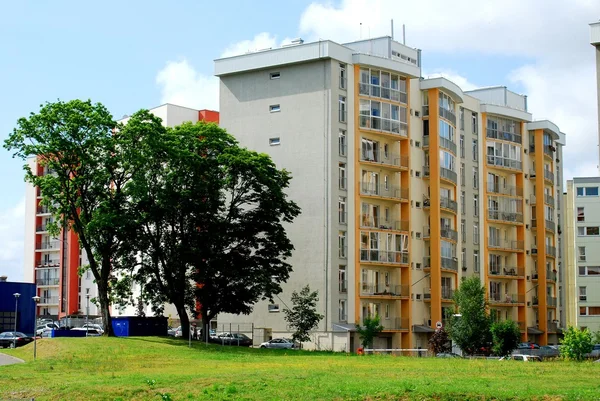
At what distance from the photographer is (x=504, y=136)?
352 feet

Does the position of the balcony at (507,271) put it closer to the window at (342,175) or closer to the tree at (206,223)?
the window at (342,175)

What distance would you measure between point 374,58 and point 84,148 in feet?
95.6

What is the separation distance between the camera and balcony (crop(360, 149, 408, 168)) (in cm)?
8581

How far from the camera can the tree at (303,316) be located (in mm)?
76438

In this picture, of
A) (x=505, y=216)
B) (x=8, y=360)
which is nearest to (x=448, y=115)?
(x=505, y=216)

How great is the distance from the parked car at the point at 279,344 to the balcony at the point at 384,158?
1751 cm

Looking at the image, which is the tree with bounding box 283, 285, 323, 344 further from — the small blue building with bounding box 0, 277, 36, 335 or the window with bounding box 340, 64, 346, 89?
the small blue building with bounding box 0, 277, 36, 335

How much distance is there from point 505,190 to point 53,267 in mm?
66209

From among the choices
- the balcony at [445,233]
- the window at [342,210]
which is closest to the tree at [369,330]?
the window at [342,210]

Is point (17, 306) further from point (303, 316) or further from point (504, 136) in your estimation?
point (504, 136)

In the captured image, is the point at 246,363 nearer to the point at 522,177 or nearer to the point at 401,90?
A: the point at 401,90

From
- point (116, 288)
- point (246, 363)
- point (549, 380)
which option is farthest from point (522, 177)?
point (549, 380)

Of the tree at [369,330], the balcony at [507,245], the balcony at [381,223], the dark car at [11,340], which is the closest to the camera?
the dark car at [11,340]

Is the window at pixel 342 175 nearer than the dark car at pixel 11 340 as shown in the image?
No
